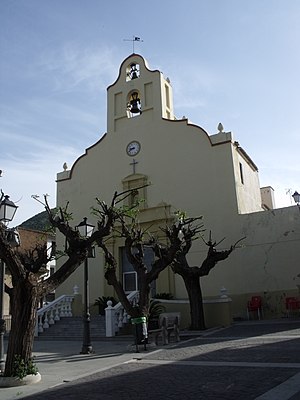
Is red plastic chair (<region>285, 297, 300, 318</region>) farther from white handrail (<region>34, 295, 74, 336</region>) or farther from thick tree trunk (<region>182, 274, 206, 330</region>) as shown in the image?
white handrail (<region>34, 295, 74, 336</region>)

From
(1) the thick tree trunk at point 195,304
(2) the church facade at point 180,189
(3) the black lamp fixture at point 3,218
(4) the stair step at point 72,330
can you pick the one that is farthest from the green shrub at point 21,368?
(2) the church facade at point 180,189

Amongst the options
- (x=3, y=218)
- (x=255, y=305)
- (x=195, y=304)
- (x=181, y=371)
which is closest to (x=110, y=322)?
(x=195, y=304)

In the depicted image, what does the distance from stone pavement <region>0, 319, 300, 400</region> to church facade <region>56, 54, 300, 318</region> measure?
6679mm

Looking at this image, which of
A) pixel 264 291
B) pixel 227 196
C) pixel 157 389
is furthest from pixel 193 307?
pixel 157 389

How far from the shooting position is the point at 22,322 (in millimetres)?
8672

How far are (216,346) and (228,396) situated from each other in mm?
6214

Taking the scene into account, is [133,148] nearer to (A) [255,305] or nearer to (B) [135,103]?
(B) [135,103]

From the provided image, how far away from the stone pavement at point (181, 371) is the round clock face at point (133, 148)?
44.2ft

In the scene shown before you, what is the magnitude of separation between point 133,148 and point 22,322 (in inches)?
713

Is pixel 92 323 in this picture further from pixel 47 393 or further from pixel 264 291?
pixel 47 393

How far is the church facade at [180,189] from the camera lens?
69.6ft

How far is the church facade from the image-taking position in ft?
69.6

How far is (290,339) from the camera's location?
12.9 m

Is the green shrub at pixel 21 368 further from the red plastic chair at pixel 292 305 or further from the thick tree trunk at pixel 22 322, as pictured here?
the red plastic chair at pixel 292 305
